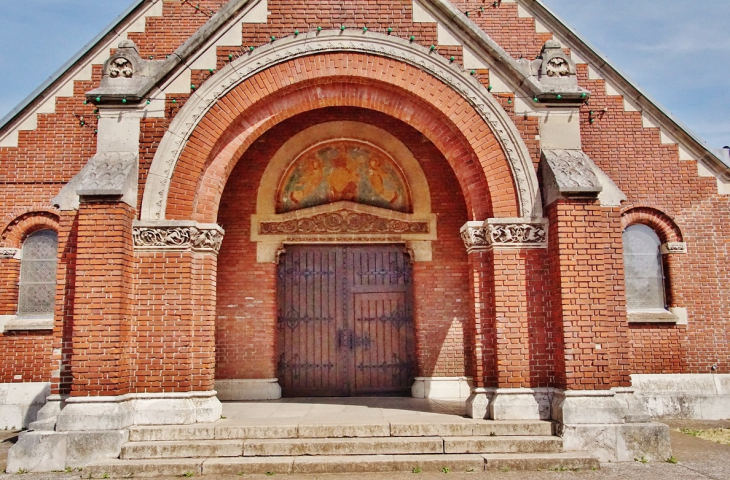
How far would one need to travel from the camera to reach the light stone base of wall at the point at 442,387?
1010 cm

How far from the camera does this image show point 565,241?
7.81 m

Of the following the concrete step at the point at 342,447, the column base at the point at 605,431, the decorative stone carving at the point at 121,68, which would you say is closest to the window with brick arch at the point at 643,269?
the column base at the point at 605,431

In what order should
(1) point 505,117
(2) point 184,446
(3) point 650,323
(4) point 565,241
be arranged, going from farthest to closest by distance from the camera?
(3) point 650,323 → (1) point 505,117 → (4) point 565,241 → (2) point 184,446

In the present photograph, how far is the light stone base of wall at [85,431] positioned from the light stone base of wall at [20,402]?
9.10ft

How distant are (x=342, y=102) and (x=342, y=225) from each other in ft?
7.86

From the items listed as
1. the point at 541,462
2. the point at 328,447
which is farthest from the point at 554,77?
the point at 328,447

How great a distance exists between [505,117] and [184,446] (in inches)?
231

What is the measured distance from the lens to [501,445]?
709cm

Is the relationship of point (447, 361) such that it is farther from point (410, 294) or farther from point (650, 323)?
point (650, 323)

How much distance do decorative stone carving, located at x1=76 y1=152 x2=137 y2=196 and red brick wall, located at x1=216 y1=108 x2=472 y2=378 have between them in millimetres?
2627

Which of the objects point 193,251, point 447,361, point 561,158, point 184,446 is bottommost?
point 184,446

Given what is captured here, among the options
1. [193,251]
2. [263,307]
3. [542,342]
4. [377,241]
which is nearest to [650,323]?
[542,342]

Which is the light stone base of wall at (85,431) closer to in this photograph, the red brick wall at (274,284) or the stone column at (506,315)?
the red brick wall at (274,284)

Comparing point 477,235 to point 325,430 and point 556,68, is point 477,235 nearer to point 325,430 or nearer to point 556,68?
point 556,68
